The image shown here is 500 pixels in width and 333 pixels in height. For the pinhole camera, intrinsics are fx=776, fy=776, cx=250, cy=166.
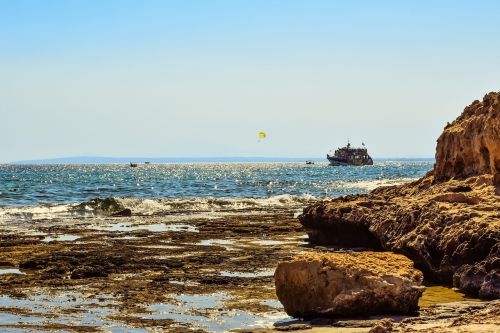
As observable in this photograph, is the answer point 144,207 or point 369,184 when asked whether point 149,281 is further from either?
point 369,184

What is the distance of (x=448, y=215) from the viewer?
15.4 metres

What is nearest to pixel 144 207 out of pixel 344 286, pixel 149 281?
pixel 149 281

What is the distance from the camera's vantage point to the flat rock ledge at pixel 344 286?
458 inches

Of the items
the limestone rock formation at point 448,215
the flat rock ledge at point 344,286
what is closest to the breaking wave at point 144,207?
the limestone rock formation at point 448,215

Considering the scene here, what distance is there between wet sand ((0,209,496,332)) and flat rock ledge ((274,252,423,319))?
1.35 feet

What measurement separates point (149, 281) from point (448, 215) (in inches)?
241

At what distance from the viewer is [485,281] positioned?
1294 centimetres

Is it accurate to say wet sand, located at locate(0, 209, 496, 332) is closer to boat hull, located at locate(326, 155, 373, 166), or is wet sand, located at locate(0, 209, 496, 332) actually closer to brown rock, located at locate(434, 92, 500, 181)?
brown rock, located at locate(434, 92, 500, 181)

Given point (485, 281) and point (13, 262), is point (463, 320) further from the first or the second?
point (13, 262)

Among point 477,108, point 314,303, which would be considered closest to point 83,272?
point 314,303

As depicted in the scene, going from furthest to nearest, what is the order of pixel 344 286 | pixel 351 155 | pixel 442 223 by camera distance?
pixel 351 155 < pixel 442 223 < pixel 344 286

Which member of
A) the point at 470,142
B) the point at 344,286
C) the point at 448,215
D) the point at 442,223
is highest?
the point at 470,142

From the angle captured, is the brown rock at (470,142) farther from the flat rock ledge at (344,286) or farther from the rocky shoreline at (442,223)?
the flat rock ledge at (344,286)

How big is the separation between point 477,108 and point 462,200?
6.49 m
